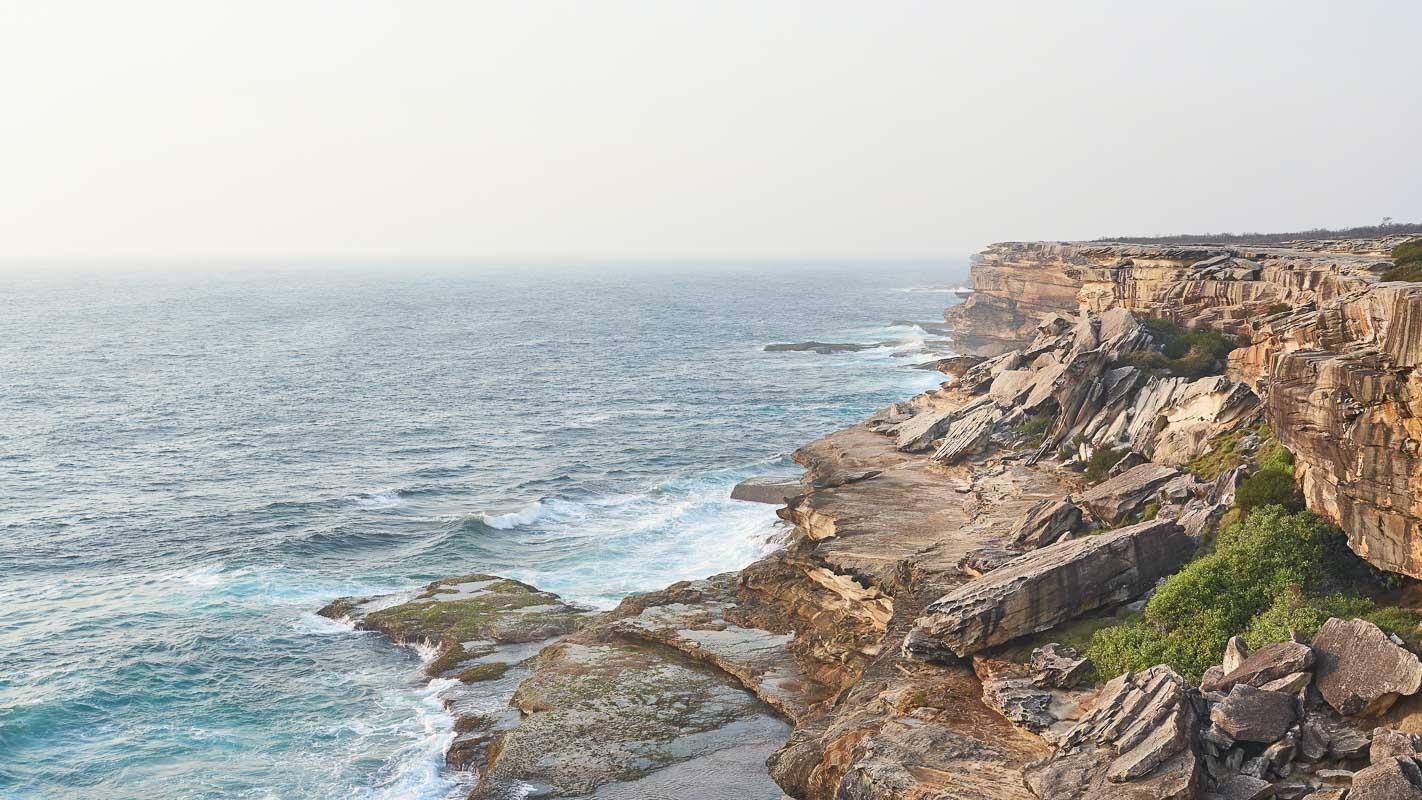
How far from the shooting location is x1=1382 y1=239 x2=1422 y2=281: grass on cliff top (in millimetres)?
43438

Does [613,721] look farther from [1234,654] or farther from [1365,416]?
[1365,416]

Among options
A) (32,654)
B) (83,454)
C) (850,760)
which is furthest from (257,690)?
(83,454)

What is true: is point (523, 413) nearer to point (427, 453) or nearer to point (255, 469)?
point (427, 453)

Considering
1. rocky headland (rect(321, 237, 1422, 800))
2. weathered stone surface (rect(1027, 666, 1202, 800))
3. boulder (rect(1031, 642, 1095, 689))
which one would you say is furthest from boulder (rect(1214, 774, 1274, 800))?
boulder (rect(1031, 642, 1095, 689))

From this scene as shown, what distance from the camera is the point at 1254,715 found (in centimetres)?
2323

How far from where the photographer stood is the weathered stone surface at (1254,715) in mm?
22969

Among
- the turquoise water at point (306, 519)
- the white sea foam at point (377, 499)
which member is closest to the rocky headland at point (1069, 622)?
the turquoise water at point (306, 519)

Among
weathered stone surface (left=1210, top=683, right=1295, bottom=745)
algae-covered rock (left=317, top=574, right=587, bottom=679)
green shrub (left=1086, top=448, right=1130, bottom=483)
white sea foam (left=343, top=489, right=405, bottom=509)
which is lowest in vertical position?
algae-covered rock (left=317, top=574, right=587, bottom=679)

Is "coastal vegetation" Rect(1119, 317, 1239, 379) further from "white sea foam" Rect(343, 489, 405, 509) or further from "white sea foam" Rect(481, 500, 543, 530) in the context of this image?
"white sea foam" Rect(343, 489, 405, 509)

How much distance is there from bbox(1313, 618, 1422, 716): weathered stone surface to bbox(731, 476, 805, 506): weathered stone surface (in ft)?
140

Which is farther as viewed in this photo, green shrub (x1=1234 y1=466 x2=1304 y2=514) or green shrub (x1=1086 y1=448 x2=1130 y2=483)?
green shrub (x1=1086 y1=448 x2=1130 y2=483)

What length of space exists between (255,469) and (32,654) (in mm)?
30729

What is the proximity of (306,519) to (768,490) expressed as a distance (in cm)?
2890

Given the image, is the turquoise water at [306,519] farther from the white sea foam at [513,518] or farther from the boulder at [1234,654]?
the boulder at [1234,654]
